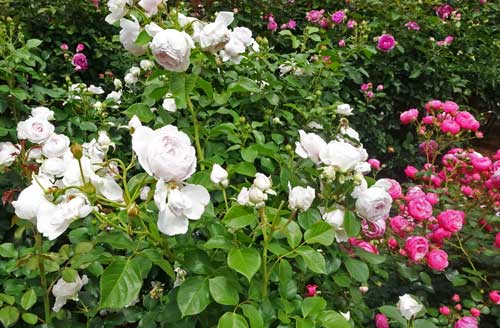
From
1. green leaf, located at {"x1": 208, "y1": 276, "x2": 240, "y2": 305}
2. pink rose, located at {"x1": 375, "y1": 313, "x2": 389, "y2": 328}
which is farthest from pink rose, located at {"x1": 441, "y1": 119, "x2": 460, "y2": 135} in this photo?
green leaf, located at {"x1": 208, "y1": 276, "x2": 240, "y2": 305}

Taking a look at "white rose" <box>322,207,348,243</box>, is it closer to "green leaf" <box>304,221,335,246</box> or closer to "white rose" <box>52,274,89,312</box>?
"green leaf" <box>304,221,335,246</box>

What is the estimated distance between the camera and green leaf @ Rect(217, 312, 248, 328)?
838 mm

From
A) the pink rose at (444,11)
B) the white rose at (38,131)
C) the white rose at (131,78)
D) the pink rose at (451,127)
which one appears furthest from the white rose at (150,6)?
the pink rose at (444,11)

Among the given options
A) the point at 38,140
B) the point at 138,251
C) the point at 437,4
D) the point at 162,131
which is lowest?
the point at 437,4

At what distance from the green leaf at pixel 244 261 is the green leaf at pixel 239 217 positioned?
0.16 feet

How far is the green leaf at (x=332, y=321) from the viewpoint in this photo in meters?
0.92

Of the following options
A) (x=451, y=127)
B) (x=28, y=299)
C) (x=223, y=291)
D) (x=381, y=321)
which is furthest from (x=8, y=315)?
(x=451, y=127)

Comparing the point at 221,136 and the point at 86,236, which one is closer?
the point at 86,236

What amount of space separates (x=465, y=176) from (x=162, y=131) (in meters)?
1.56

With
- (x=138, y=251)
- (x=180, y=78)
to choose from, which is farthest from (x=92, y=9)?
(x=138, y=251)

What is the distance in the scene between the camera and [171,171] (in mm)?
754

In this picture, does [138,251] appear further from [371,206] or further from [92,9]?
[92,9]

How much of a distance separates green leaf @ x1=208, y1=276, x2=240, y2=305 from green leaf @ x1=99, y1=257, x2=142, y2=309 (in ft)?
0.44

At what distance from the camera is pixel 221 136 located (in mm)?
1546
